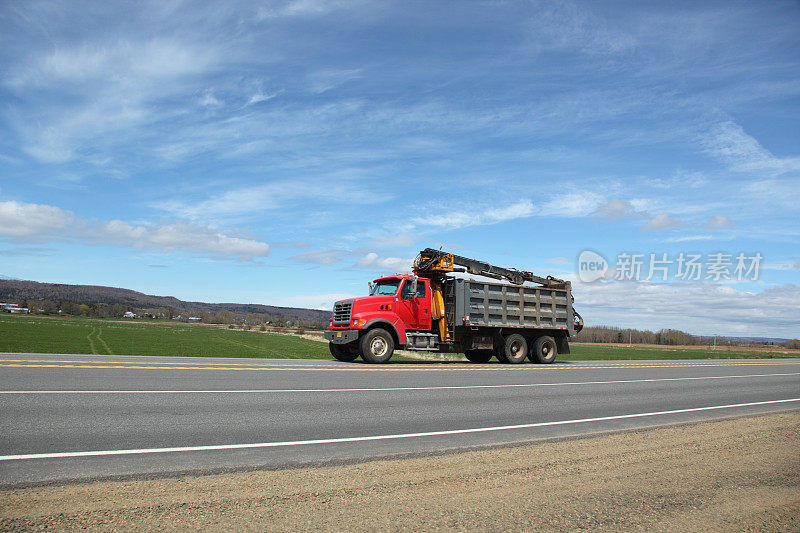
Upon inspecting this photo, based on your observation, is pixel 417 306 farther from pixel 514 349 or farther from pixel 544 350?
pixel 544 350

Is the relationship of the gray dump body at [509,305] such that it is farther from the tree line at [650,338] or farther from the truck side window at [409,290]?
the tree line at [650,338]

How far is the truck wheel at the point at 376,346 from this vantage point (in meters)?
19.3

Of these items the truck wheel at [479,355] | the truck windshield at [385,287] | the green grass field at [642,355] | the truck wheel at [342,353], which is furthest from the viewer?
the green grass field at [642,355]

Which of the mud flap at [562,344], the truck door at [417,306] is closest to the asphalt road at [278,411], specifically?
the truck door at [417,306]

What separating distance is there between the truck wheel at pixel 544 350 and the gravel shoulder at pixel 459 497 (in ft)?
54.2

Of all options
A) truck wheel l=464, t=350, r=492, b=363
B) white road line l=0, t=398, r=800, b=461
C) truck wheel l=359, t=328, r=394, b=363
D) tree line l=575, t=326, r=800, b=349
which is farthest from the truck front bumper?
tree line l=575, t=326, r=800, b=349

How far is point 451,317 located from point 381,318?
3.14 meters

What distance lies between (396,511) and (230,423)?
3679 mm

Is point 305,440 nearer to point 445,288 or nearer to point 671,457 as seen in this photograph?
point 671,457

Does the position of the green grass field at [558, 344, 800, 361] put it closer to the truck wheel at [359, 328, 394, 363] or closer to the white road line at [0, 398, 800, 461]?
the truck wheel at [359, 328, 394, 363]

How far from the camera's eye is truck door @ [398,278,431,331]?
20797 millimetres

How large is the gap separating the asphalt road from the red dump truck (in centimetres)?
422

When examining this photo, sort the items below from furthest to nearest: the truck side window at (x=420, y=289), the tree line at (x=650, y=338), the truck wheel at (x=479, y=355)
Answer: the tree line at (x=650, y=338) < the truck wheel at (x=479, y=355) < the truck side window at (x=420, y=289)

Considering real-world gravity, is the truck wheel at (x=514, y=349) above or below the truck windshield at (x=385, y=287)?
below
